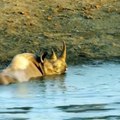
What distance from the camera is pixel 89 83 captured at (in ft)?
49.8

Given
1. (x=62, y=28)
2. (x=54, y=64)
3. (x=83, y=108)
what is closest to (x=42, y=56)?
(x=54, y=64)

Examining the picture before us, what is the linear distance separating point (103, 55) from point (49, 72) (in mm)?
1843

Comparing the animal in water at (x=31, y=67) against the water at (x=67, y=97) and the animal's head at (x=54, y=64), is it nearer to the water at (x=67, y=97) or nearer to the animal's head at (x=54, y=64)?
the animal's head at (x=54, y=64)

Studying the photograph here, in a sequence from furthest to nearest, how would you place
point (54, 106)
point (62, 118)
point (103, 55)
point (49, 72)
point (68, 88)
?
1. point (103, 55)
2. point (49, 72)
3. point (68, 88)
4. point (54, 106)
5. point (62, 118)

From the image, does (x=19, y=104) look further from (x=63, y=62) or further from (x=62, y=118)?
(x=63, y=62)

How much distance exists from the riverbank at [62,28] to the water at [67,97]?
1.65 meters

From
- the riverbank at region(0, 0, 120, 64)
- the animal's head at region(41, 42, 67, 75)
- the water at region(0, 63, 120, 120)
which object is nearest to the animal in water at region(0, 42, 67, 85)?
the animal's head at region(41, 42, 67, 75)

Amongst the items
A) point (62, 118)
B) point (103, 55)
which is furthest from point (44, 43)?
point (62, 118)

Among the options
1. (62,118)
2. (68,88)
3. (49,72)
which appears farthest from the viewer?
(49,72)

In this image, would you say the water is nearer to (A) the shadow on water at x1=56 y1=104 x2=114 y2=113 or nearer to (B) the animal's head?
(A) the shadow on water at x1=56 y1=104 x2=114 y2=113

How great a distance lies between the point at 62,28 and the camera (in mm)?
19516

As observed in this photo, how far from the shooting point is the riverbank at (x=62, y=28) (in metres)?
18.5

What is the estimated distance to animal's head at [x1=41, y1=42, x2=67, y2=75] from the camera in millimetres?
16781

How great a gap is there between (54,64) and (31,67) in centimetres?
61
